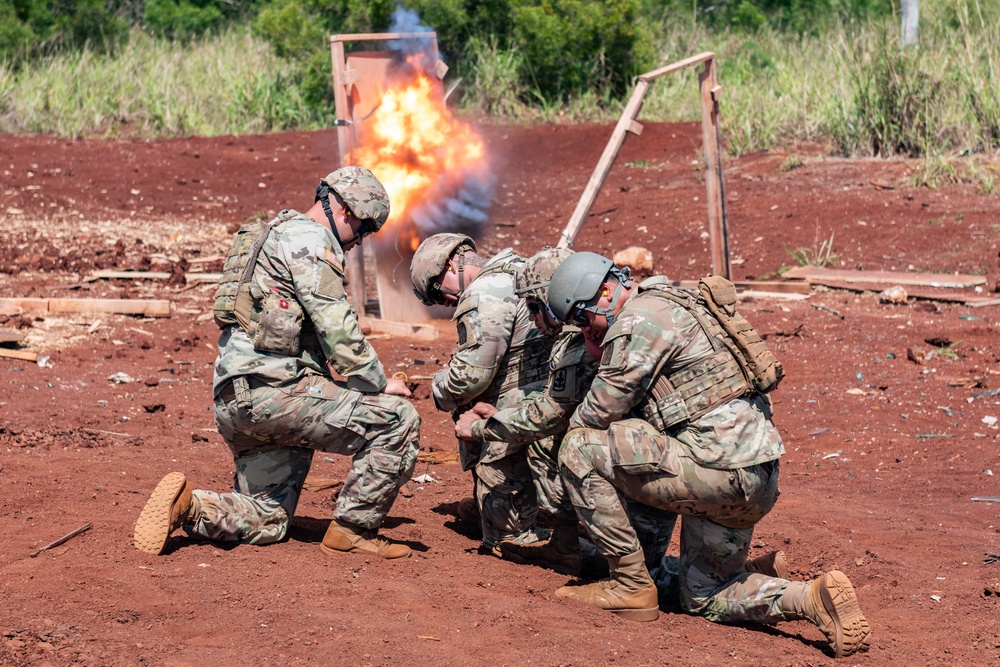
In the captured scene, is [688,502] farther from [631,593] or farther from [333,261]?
[333,261]

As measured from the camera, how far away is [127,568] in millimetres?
4445

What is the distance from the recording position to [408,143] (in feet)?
30.1

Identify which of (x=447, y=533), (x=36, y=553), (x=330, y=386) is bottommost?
(x=447, y=533)

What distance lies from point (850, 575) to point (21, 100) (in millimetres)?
17126

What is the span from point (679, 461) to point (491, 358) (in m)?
1.11

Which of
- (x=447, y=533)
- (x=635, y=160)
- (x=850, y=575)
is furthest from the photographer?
(x=635, y=160)

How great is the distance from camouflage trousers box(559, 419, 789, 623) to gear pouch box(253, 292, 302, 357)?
1.25 metres

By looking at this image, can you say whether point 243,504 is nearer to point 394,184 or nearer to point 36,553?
point 36,553

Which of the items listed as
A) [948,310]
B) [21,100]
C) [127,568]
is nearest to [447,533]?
[127,568]

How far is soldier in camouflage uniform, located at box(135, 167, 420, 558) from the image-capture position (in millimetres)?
4637

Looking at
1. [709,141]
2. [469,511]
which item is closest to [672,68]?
[709,141]

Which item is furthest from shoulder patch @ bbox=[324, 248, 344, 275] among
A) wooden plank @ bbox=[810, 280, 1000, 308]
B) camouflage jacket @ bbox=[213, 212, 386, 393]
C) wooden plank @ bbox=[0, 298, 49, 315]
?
wooden plank @ bbox=[810, 280, 1000, 308]

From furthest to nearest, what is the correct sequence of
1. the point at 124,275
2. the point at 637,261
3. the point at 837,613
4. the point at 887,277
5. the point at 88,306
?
the point at 637,261 → the point at 124,275 → the point at 887,277 → the point at 88,306 → the point at 837,613

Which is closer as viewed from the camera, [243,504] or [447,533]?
[243,504]
